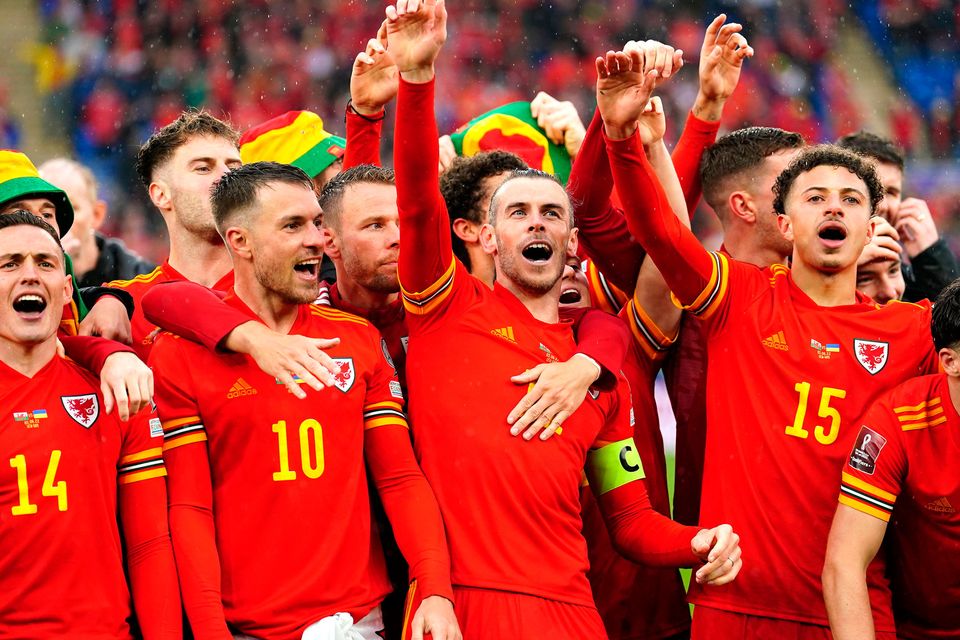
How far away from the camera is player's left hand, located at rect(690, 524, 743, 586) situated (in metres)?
3.82

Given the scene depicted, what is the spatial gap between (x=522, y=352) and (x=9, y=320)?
156 cm

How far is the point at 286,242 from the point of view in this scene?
3977 millimetres

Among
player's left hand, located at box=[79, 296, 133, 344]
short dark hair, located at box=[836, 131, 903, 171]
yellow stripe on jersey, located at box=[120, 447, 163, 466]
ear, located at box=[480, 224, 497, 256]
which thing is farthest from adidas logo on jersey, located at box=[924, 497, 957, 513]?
player's left hand, located at box=[79, 296, 133, 344]

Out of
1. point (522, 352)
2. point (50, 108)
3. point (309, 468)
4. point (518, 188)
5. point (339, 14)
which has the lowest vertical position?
point (309, 468)

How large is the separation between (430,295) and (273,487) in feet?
2.60

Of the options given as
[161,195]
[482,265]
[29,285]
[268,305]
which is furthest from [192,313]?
[161,195]

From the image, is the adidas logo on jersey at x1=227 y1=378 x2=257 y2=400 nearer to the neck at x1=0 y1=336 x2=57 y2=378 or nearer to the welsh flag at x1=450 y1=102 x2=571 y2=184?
the neck at x1=0 y1=336 x2=57 y2=378

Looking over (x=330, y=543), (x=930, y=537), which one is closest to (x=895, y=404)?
(x=930, y=537)

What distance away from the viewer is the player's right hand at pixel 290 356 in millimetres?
3574

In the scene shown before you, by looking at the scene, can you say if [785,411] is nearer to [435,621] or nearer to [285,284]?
[435,621]

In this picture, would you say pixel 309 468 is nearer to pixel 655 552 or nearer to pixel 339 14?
pixel 655 552

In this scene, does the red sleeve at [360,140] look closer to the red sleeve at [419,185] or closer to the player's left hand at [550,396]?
the red sleeve at [419,185]

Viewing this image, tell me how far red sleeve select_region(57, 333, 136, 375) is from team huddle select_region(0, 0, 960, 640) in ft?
0.04

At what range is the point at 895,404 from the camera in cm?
401
